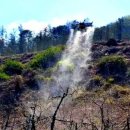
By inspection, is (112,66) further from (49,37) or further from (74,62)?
(49,37)

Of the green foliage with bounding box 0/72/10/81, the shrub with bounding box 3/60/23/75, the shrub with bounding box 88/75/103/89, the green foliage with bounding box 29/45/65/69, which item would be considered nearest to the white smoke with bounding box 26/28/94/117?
the green foliage with bounding box 29/45/65/69

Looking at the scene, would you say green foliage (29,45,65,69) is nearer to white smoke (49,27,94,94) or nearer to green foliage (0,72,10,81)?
white smoke (49,27,94,94)

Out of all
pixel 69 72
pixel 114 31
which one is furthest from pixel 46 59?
pixel 114 31

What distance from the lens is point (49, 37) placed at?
116m

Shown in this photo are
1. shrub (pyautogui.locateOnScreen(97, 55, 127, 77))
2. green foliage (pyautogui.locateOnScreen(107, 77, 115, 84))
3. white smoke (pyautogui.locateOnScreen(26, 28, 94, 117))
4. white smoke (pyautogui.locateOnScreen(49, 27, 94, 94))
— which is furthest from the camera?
shrub (pyautogui.locateOnScreen(97, 55, 127, 77))

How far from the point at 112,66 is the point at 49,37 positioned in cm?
4012

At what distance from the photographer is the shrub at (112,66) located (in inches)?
2990

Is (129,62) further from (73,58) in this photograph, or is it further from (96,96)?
(96,96)

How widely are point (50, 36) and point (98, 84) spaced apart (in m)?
47.2

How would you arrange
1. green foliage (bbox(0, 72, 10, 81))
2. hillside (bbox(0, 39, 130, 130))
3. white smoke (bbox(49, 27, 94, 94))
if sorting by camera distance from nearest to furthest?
hillside (bbox(0, 39, 130, 130)), white smoke (bbox(49, 27, 94, 94)), green foliage (bbox(0, 72, 10, 81))

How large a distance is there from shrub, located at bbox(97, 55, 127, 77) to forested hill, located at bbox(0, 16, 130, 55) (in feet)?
89.9

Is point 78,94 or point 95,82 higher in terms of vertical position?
point 95,82

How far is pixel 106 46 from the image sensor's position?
90.8 meters

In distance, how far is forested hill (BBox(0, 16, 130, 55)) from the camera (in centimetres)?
11062
